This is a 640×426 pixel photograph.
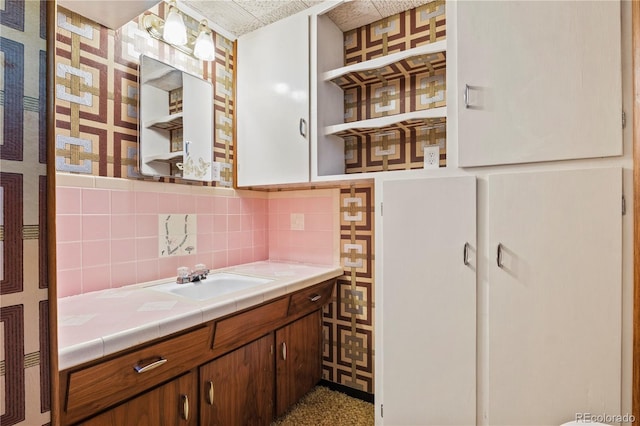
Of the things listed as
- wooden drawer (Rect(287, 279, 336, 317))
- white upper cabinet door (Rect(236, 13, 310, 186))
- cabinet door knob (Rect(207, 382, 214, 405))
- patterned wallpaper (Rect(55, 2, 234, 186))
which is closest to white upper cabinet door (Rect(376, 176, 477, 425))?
wooden drawer (Rect(287, 279, 336, 317))

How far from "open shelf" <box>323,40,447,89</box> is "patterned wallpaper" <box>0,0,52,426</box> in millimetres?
1443

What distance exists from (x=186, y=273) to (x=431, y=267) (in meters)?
1.27

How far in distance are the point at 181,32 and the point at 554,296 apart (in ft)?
6.96

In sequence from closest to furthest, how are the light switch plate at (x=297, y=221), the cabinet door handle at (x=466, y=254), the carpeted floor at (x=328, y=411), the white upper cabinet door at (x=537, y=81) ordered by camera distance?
the white upper cabinet door at (x=537, y=81)
the cabinet door handle at (x=466, y=254)
the carpeted floor at (x=328, y=411)
the light switch plate at (x=297, y=221)

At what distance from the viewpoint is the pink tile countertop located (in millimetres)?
928

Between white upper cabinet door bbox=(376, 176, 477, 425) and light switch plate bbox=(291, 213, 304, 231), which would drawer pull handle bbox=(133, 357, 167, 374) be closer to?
white upper cabinet door bbox=(376, 176, 477, 425)

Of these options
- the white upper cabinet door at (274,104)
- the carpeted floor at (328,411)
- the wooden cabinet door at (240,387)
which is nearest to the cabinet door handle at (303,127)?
the white upper cabinet door at (274,104)

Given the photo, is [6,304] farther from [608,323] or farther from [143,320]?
[608,323]

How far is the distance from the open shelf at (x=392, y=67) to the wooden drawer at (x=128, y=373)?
1535 millimetres

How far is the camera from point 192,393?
1.27 meters

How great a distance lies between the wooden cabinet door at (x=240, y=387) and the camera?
4.40ft

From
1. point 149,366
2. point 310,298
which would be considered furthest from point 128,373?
point 310,298

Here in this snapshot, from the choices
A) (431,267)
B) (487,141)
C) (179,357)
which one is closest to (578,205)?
(487,141)

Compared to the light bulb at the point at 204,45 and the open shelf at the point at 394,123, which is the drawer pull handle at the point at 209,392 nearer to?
the open shelf at the point at 394,123
